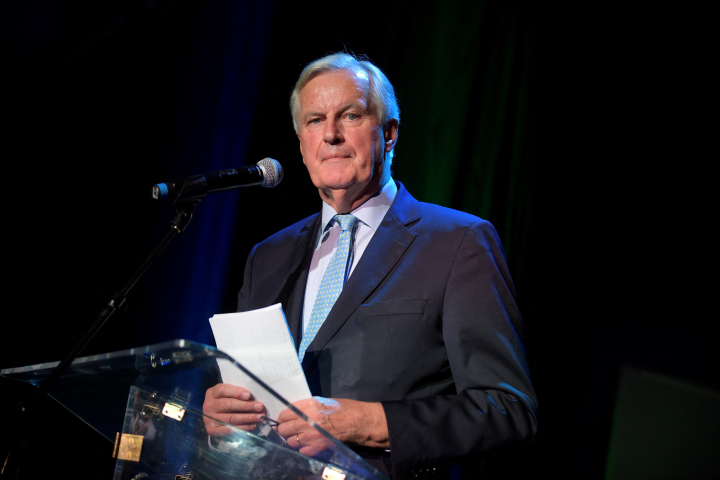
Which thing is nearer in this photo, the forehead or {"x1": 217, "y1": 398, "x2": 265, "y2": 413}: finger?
{"x1": 217, "y1": 398, "x2": 265, "y2": 413}: finger

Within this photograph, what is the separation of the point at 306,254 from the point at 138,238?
1.62 meters

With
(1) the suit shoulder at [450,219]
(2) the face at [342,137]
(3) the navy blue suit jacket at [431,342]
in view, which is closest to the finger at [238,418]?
(3) the navy blue suit jacket at [431,342]

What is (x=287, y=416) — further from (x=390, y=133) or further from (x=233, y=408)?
(x=390, y=133)

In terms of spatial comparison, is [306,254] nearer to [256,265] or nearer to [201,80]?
[256,265]

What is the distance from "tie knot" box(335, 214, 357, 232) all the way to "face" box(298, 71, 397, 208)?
0.09 meters

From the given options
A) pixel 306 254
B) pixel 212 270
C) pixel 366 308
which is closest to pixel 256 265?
pixel 306 254

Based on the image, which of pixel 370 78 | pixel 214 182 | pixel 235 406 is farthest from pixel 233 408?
pixel 370 78

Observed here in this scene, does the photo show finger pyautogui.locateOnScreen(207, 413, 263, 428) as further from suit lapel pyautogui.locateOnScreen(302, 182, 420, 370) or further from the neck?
the neck

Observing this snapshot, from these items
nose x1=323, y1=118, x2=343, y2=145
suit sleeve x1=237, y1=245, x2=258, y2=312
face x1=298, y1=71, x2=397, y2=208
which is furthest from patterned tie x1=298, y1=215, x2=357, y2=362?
suit sleeve x1=237, y1=245, x2=258, y2=312

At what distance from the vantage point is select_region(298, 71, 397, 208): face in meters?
1.86

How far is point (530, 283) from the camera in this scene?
2.28 metres

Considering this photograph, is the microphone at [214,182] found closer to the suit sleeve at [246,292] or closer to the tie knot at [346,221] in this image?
the tie knot at [346,221]

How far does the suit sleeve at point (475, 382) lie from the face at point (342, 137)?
0.46m

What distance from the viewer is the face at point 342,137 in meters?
1.86
